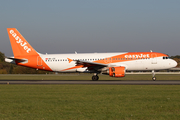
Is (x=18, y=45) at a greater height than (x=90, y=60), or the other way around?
(x=18, y=45)

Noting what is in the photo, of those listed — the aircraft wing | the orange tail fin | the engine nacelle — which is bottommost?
the engine nacelle

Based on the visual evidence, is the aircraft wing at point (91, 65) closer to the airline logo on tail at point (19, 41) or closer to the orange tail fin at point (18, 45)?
the orange tail fin at point (18, 45)

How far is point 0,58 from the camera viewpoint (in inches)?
4688

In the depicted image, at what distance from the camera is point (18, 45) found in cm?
3659

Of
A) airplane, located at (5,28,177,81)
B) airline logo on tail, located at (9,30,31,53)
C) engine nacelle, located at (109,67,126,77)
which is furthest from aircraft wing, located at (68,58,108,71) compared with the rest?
airline logo on tail, located at (9,30,31,53)

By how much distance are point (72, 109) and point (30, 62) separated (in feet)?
87.0

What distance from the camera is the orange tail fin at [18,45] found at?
36.5m

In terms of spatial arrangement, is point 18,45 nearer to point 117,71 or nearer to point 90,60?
point 90,60

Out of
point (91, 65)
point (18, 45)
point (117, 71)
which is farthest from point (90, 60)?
point (18, 45)

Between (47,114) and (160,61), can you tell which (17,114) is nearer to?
(47,114)

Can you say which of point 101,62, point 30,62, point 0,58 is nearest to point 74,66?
point 101,62

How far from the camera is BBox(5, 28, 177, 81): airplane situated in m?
33.6

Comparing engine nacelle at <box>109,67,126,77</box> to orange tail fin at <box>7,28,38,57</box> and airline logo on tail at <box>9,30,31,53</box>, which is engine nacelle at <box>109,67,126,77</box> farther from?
airline logo on tail at <box>9,30,31,53</box>

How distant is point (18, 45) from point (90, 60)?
11625 mm
